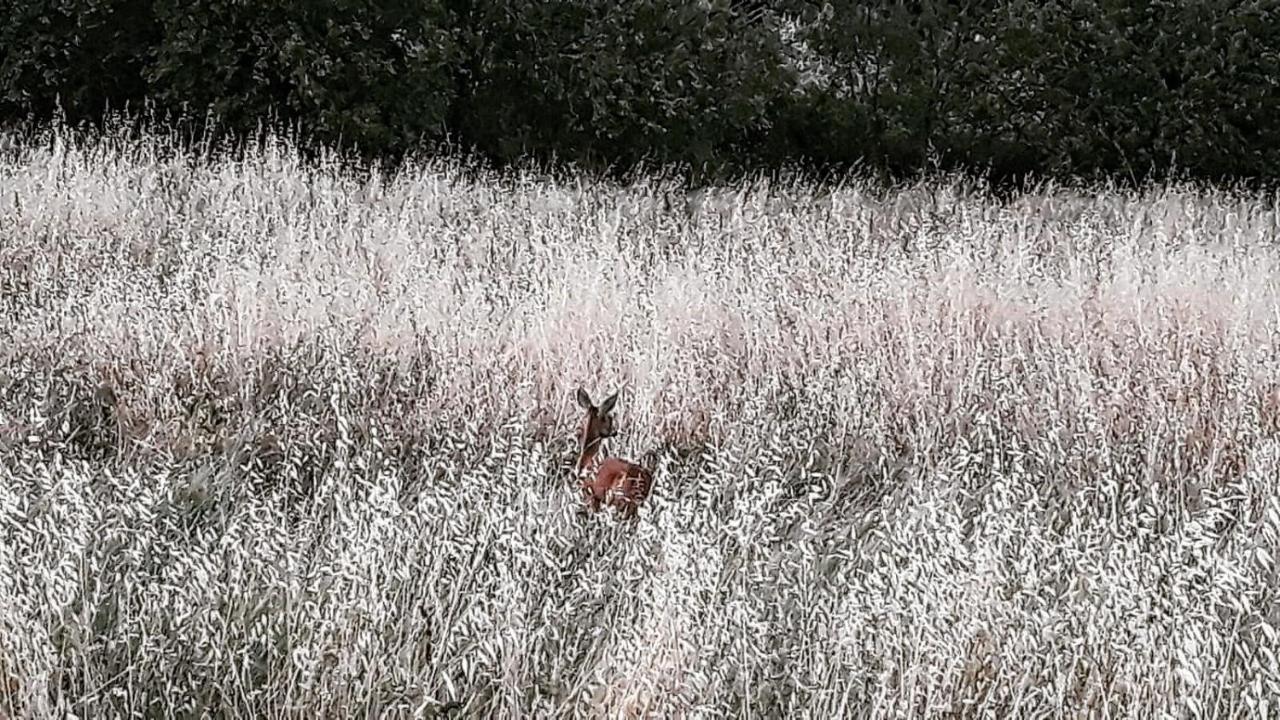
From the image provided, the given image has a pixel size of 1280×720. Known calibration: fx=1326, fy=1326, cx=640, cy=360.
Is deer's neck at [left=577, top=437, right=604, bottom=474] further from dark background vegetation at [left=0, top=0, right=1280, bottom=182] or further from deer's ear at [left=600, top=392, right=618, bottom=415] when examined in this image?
dark background vegetation at [left=0, top=0, right=1280, bottom=182]

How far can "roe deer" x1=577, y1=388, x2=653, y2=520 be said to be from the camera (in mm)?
3006

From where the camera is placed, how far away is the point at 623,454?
3592 millimetres

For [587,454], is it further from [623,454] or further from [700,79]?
[700,79]

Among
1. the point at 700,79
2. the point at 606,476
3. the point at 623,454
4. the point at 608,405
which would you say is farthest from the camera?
the point at 700,79

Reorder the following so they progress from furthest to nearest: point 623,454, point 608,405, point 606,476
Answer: point 623,454 → point 608,405 → point 606,476

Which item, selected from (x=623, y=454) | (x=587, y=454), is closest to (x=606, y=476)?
(x=587, y=454)

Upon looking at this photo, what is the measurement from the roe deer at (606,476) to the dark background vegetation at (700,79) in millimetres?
5162

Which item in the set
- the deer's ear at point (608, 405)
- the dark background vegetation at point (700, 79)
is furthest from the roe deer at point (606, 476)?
the dark background vegetation at point (700, 79)

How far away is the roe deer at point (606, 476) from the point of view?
301 centimetres

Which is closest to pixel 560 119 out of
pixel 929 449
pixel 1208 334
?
pixel 1208 334

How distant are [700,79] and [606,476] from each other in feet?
20.5

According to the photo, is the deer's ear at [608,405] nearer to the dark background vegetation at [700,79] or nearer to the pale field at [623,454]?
the pale field at [623,454]

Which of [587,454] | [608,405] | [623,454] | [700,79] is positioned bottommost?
[623,454]

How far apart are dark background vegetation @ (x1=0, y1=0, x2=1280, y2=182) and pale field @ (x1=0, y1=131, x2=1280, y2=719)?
1.40 metres
